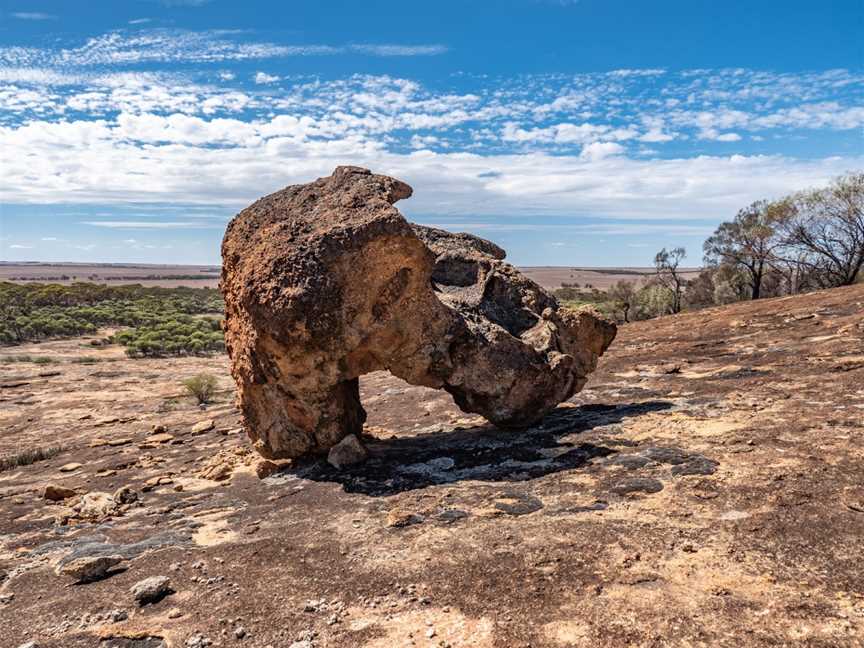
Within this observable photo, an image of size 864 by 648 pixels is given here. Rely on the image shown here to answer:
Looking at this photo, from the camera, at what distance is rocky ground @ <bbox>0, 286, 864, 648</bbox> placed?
4.49 metres

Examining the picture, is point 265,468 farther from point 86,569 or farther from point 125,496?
point 86,569

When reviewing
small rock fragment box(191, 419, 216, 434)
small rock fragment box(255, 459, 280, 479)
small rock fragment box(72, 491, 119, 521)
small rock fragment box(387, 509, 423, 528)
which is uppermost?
small rock fragment box(387, 509, 423, 528)

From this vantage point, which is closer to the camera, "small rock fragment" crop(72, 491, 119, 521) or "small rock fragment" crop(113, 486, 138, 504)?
"small rock fragment" crop(72, 491, 119, 521)

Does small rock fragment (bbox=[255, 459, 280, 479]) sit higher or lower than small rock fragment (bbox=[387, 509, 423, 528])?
lower

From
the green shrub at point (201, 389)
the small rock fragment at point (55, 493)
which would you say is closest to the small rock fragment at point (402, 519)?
the small rock fragment at point (55, 493)

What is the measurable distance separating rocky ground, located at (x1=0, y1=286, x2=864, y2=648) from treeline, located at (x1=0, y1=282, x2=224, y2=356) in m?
23.7

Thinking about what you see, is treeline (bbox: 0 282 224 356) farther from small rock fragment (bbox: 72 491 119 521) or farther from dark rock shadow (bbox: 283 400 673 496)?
dark rock shadow (bbox: 283 400 673 496)

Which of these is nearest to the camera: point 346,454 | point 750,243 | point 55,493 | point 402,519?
point 402,519

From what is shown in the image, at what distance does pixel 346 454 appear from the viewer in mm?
9023

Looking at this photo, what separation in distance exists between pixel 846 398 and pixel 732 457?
298cm

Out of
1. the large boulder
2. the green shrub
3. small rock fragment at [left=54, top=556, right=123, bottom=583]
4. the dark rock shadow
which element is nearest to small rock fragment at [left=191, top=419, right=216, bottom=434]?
the large boulder

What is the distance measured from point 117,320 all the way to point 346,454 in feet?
146

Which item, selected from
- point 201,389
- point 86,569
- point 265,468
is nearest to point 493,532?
point 86,569

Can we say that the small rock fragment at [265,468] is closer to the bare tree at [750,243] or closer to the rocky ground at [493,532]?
the rocky ground at [493,532]
